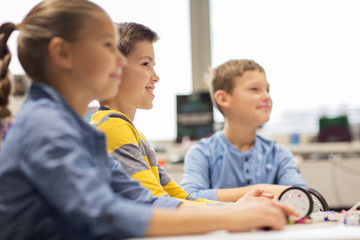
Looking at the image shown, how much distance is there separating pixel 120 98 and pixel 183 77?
2886 millimetres

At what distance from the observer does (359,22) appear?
12.9 feet

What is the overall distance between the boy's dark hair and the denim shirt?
0.62 metres

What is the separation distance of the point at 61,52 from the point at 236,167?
1.24 meters

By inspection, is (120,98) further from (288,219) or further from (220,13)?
(220,13)

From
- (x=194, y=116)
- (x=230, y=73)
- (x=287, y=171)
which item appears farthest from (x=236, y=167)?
(x=194, y=116)

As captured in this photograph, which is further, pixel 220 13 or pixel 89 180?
pixel 220 13

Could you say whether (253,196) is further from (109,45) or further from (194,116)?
(194,116)

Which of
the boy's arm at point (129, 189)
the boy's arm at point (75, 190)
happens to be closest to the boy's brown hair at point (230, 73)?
the boy's arm at point (129, 189)

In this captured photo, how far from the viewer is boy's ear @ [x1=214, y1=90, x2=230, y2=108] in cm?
210

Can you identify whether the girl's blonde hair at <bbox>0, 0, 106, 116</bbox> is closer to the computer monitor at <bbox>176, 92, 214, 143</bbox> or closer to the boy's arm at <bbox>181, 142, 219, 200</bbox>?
the boy's arm at <bbox>181, 142, 219, 200</bbox>

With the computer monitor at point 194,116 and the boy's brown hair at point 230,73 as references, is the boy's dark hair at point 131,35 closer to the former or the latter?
the boy's brown hair at point 230,73

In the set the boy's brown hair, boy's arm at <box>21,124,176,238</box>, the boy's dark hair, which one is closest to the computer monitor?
the boy's brown hair

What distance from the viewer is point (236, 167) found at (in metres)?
1.88

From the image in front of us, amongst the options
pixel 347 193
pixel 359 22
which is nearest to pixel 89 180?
pixel 347 193
